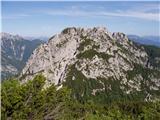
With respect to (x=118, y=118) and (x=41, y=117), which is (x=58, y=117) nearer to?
(x=41, y=117)

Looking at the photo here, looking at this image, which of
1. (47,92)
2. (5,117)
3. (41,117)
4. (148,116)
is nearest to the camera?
(5,117)

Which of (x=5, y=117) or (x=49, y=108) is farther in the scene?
(x=49, y=108)

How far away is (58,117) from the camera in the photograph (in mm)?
44125

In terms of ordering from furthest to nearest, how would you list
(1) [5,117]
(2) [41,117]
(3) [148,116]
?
(3) [148,116] → (2) [41,117] → (1) [5,117]

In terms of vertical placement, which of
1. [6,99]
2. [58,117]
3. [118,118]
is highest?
[6,99]

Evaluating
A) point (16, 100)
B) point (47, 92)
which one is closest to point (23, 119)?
point (16, 100)

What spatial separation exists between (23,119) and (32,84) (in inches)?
185

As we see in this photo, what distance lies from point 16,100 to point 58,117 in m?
5.69

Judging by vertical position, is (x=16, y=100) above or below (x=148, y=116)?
above

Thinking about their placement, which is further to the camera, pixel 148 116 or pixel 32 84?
pixel 148 116

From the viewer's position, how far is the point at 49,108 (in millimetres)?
44875

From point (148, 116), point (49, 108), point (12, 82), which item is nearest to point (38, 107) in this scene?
point (49, 108)

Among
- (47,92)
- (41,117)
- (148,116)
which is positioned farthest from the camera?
(148,116)

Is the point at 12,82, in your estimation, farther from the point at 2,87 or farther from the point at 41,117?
the point at 41,117
